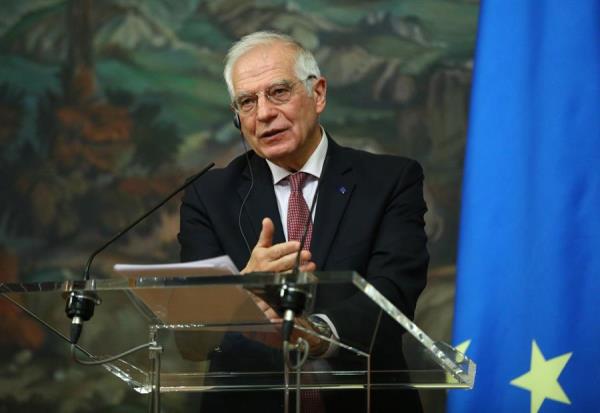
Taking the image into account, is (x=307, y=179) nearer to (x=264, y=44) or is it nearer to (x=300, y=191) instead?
(x=300, y=191)

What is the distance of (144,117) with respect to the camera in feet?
18.7

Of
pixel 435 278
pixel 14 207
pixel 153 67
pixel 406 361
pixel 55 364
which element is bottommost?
pixel 406 361

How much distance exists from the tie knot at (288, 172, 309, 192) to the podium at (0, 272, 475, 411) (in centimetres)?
112

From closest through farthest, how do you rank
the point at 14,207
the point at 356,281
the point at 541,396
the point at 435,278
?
the point at 356,281 < the point at 541,396 < the point at 435,278 < the point at 14,207

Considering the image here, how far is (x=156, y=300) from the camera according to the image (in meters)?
2.58

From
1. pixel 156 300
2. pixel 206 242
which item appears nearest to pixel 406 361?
pixel 156 300

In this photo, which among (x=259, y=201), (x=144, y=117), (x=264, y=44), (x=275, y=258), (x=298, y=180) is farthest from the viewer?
(x=144, y=117)

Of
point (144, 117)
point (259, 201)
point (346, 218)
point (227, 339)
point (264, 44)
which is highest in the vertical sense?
point (144, 117)

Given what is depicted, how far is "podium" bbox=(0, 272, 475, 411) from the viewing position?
2469 millimetres

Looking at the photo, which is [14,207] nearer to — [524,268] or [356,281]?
[524,268]

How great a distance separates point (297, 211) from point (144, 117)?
2.29m

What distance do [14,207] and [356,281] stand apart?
12.4 feet

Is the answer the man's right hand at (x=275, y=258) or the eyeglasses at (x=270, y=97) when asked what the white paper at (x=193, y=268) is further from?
the eyeglasses at (x=270, y=97)

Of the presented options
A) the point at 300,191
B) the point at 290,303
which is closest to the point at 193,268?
the point at 290,303
